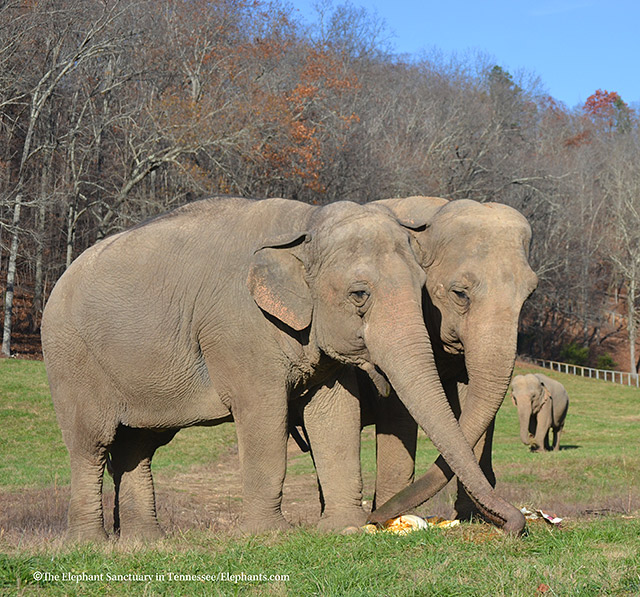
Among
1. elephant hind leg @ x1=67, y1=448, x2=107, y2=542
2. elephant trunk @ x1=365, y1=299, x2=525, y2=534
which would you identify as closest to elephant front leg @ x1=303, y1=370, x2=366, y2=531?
elephant trunk @ x1=365, y1=299, x2=525, y2=534

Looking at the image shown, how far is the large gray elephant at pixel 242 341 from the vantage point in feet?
24.2

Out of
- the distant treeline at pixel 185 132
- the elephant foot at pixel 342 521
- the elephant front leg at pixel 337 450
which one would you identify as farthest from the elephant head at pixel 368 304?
the distant treeline at pixel 185 132

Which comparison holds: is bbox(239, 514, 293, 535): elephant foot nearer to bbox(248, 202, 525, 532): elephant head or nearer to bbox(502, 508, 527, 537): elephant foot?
bbox(248, 202, 525, 532): elephant head

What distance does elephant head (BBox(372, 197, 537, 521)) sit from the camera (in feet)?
25.3

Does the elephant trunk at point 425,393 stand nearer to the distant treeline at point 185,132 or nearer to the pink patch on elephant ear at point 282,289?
the pink patch on elephant ear at point 282,289

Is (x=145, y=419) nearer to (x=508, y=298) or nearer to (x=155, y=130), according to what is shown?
(x=508, y=298)

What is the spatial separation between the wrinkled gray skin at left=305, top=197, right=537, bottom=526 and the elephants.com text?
1838 mm

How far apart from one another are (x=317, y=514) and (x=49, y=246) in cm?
3158

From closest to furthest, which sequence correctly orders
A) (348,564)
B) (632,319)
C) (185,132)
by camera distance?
(348,564) → (185,132) → (632,319)

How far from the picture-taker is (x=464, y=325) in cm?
815

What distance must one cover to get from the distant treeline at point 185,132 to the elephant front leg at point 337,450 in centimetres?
2461

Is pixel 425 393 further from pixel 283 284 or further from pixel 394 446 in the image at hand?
pixel 394 446

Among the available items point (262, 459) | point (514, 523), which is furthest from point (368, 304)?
point (514, 523)

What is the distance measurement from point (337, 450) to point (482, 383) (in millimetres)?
1542
